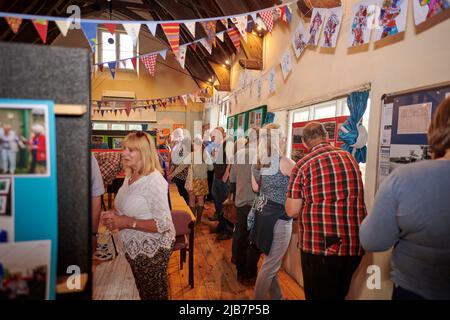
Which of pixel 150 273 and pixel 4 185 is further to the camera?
pixel 150 273

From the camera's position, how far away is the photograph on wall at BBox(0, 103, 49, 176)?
720 millimetres

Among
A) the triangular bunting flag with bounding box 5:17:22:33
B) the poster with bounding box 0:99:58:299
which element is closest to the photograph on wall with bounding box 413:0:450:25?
the poster with bounding box 0:99:58:299

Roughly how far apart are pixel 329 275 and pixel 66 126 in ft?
4.59

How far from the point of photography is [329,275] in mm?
1421

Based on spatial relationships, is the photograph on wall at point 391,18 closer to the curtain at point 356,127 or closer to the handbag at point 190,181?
the curtain at point 356,127

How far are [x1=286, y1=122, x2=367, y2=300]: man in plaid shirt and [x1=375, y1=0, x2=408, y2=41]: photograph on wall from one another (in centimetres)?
98

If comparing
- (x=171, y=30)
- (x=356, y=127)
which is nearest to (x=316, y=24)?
(x=356, y=127)

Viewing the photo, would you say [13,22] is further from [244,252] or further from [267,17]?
[244,252]

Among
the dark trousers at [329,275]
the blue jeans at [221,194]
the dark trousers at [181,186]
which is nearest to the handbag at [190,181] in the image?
the dark trousers at [181,186]

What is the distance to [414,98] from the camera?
164cm

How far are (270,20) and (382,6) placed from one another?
1.23 meters

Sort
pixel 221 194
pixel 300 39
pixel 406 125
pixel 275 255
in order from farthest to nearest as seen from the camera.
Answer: pixel 221 194 → pixel 300 39 → pixel 275 255 → pixel 406 125

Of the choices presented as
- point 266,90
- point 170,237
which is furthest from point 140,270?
point 266,90
